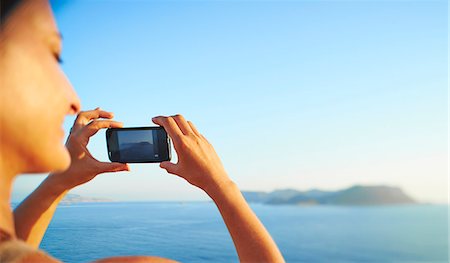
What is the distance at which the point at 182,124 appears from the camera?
774mm

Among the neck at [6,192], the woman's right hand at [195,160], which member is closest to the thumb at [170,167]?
the woman's right hand at [195,160]

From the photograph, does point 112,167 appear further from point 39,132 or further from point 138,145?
point 39,132

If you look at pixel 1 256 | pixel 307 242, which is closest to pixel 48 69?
pixel 1 256

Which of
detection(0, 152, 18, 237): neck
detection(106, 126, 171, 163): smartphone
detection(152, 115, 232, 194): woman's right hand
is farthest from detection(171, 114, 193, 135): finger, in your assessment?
detection(0, 152, 18, 237): neck

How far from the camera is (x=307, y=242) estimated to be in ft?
43.4

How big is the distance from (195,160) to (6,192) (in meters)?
0.29

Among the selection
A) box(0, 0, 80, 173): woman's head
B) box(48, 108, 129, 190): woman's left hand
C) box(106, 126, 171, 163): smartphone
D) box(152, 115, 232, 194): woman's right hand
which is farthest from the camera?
box(106, 126, 171, 163): smartphone

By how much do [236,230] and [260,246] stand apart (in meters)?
0.05

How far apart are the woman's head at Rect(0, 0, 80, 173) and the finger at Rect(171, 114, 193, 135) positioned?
24cm

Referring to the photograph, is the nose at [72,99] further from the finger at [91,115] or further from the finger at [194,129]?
the finger at [91,115]

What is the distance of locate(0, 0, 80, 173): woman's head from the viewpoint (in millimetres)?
490

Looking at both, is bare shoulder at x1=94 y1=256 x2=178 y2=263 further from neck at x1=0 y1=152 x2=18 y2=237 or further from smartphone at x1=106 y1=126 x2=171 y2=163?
smartphone at x1=106 y1=126 x2=171 y2=163

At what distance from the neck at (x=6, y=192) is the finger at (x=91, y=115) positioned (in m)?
0.38

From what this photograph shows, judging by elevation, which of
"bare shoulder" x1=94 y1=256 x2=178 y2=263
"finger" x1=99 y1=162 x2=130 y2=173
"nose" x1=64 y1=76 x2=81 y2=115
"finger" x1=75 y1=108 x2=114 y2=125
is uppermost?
"finger" x1=75 y1=108 x2=114 y2=125
